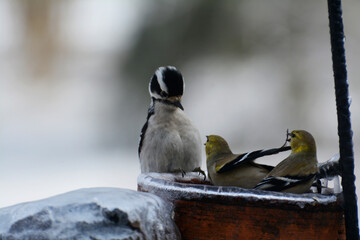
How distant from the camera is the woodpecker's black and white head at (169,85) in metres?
2.07

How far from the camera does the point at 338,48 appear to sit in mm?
1155

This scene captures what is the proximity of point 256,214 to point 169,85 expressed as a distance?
1052 millimetres

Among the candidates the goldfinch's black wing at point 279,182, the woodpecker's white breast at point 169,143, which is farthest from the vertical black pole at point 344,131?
the woodpecker's white breast at point 169,143

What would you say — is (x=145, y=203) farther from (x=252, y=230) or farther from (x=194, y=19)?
(x=194, y=19)

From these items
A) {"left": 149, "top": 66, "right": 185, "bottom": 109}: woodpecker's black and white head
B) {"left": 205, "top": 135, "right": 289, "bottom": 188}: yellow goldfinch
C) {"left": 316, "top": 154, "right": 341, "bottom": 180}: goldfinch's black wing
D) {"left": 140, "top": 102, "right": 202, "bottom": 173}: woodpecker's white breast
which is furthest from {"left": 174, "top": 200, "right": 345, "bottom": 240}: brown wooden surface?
{"left": 149, "top": 66, "right": 185, "bottom": 109}: woodpecker's black and white head

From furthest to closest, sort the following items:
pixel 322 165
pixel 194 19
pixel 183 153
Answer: pixel 194 19 < pixel 183 153 < pixel 322 165

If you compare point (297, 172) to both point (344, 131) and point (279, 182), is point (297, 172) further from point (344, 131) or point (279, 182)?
point (344, 131)

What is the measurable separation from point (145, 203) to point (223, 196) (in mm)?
144

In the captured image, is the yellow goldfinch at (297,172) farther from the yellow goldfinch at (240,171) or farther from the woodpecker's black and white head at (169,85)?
the woodpecker's black and white head at (169,85)

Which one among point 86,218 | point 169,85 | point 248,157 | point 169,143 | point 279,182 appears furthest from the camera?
point 169,85

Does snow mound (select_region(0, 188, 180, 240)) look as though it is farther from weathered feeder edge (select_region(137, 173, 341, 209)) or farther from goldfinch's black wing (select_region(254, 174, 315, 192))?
goldfinch's black wing (select_region(254, 174, 315, 192))

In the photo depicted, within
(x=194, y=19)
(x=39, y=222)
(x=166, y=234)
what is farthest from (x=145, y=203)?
(x=194, y=19)

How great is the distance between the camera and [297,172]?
1278mm

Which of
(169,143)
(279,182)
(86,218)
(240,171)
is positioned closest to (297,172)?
(279,182)
